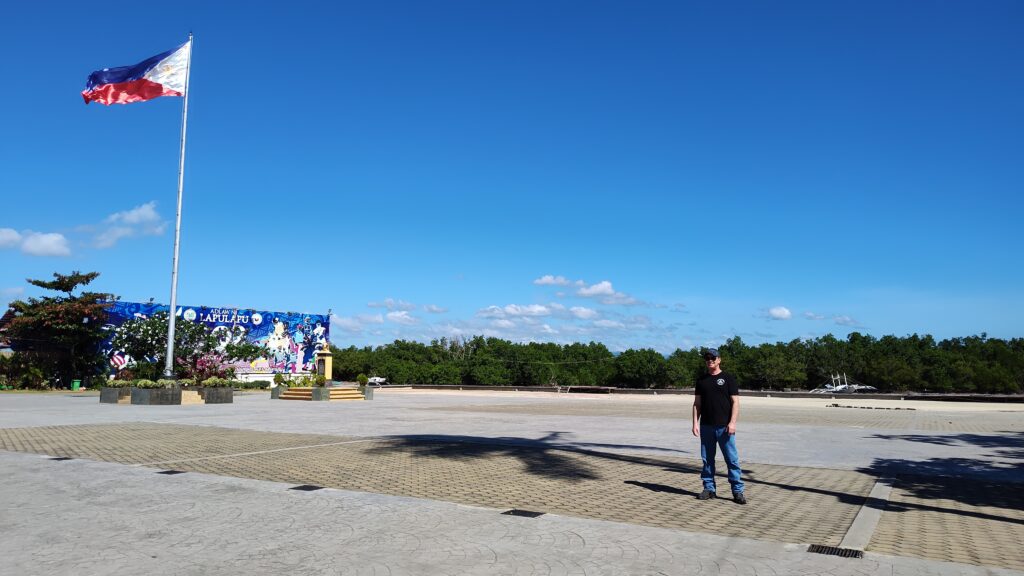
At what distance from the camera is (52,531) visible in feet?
20.1

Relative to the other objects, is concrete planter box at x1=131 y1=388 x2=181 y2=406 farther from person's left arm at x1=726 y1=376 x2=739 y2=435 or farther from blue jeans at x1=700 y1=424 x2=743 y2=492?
person's left arm at x1=726 y1=376 x2=739 y2=435

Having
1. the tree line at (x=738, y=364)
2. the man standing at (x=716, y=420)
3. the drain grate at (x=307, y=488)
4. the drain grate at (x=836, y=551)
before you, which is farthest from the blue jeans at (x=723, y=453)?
the tree line at (x=738, y=364)

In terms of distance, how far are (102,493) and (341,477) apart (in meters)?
2.79

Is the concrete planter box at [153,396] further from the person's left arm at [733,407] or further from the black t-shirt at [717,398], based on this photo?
the person's left arm at [733,407]

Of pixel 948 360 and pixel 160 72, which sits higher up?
pixel 160 72

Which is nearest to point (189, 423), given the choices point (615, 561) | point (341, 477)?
point (341, 477)

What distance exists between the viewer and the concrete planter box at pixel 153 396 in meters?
25.2

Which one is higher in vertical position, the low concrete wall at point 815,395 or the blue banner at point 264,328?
the blue banner at point 264,328

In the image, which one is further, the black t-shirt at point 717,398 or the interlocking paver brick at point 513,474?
the black t-shirt at point 717,398

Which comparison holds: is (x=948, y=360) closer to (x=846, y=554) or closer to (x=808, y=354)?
(x=808, y=354)

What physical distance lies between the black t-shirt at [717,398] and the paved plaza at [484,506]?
0.97m

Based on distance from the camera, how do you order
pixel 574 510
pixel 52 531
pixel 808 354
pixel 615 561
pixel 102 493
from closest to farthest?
pixel 615 561 < pixel 52 531 < pixel 574 510 < pixel 102 493 < pixel 808 354

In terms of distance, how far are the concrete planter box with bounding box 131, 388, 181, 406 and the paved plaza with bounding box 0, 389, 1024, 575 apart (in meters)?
10.4

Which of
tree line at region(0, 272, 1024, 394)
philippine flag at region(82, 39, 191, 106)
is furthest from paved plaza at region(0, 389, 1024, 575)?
tree line at region(0, 272, 1024, 394)
